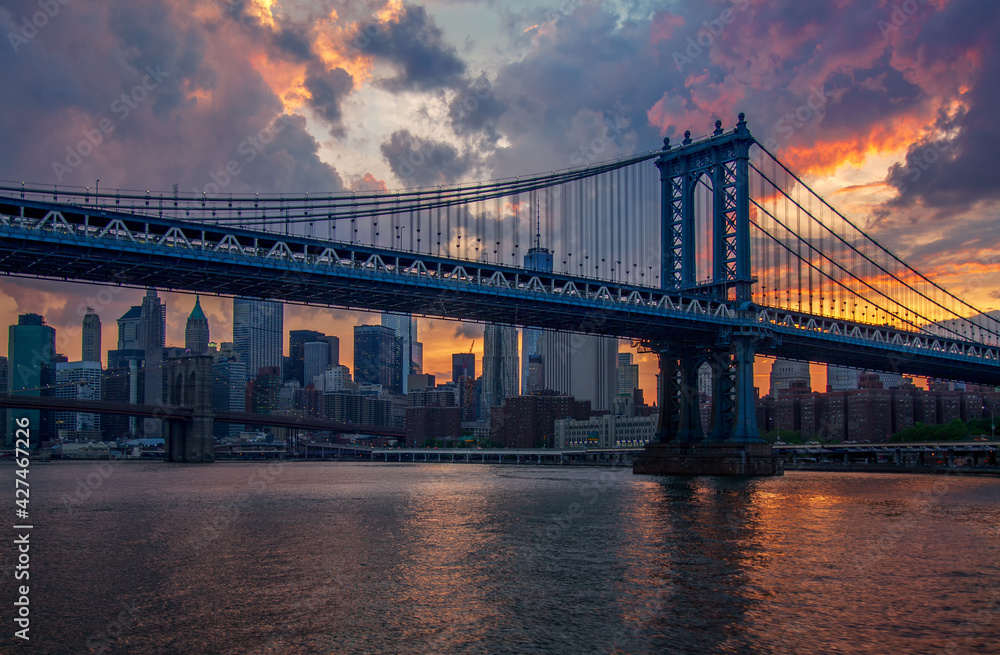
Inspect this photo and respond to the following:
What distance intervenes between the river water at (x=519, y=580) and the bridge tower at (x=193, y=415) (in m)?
130

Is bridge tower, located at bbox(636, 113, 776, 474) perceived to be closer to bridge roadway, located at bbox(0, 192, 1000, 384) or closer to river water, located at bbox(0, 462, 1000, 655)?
bridge roadway, located at bbox(0, 192, 1000, 384)

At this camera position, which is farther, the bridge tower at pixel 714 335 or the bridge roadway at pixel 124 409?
the bridge roadway at pixel 124 409

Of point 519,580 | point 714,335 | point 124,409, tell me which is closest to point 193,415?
point 124,409

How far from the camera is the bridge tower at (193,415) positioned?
174m

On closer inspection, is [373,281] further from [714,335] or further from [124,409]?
[124,409]

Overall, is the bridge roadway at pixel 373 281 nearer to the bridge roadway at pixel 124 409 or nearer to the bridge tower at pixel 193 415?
the bridge roadway at pixel 124 409

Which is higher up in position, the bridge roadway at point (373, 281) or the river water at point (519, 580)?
the bridge roadway at point (373, 281)

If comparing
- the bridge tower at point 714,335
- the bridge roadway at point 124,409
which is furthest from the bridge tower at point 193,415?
the bridge tower at point 714,335

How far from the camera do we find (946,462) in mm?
123312

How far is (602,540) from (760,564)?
7.82 m

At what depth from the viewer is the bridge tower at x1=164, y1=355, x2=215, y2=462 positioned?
174 meters

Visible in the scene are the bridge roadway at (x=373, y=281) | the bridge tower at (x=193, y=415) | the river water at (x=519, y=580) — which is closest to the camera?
the river water at (x=519, y=580)

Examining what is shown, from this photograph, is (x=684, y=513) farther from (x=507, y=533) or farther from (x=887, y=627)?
(x=887, y=627)

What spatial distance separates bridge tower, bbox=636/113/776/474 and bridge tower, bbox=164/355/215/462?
115 meters
